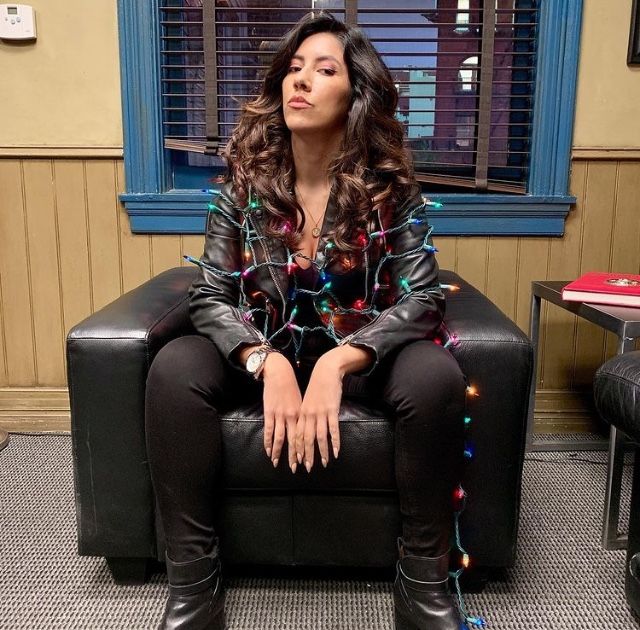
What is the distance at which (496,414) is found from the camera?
4.25 ft

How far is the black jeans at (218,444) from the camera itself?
1.19 m

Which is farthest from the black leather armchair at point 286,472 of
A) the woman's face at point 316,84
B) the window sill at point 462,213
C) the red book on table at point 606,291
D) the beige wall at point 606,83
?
the beige wall at point 606,83

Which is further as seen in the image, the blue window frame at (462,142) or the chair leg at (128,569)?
the blue window frame at (462,142)

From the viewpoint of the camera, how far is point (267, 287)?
1.45 meters

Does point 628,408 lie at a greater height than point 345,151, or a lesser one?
lesser

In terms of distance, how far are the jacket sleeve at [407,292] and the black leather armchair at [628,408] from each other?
1.12ft

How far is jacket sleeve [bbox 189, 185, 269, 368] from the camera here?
131 cm

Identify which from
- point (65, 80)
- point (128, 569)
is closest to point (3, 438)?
point (128, 569)

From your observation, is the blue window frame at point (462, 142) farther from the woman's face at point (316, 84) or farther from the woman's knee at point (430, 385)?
the woman's knee at point (430, 385)

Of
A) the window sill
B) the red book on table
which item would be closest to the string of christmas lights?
the red book on table

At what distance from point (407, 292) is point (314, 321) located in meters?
0.23

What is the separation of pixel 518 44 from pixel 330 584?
174 centimetres

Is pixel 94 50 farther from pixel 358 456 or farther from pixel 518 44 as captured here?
pixel 358 456

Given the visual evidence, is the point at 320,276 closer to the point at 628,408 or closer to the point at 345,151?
the point at 345,151
